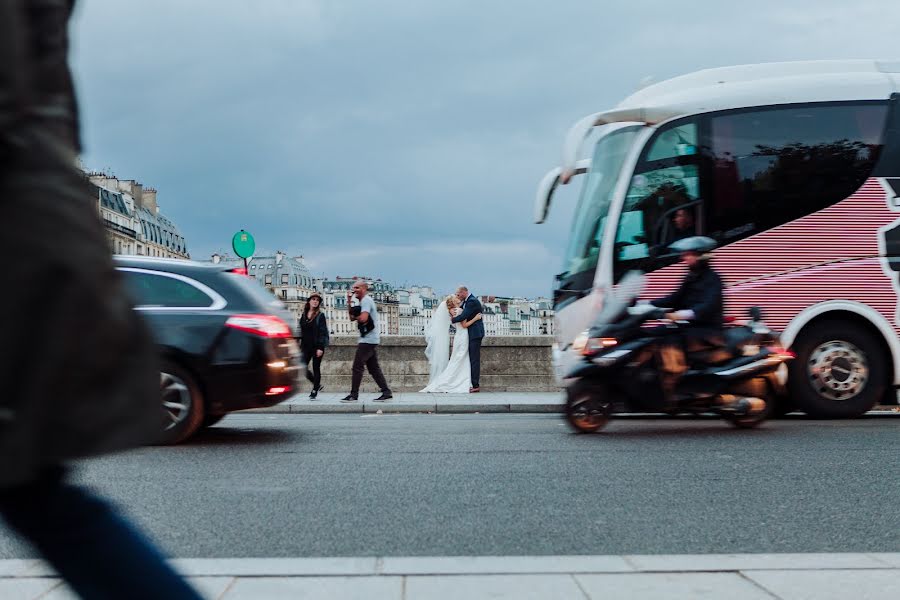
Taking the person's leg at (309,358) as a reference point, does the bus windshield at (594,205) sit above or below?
above

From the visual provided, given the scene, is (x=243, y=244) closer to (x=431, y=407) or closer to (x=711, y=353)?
(x=431, y=407)

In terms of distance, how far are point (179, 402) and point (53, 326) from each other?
681 centimetres

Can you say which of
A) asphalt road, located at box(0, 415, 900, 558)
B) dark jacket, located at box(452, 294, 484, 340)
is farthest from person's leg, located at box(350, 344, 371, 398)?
asphalt road, located at box(0, 415, 900, 558)

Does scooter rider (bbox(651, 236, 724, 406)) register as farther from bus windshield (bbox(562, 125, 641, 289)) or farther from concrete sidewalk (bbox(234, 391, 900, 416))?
concrete sidewalk (bbox(234, 391, 900, 416))

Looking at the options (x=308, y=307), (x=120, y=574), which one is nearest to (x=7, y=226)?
(x=120, y=574)

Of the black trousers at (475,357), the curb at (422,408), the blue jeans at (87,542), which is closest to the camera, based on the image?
the blue jeans at (87,542)

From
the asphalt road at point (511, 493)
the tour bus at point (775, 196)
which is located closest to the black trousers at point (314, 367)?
the tour bus at point (775, 196)

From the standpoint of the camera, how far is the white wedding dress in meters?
17.3

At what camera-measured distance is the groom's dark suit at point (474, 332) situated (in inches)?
648

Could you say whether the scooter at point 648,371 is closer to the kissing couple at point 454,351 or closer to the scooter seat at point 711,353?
the scooter seat at point 711,353

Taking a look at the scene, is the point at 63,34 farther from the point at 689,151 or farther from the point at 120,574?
the point at 689,151

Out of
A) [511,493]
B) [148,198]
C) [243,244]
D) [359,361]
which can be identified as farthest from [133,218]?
[511,493]

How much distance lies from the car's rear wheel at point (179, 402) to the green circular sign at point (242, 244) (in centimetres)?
902

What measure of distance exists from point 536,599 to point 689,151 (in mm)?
8362
